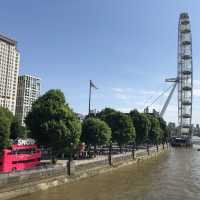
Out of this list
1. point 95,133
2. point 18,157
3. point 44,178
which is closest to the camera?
point 44,178

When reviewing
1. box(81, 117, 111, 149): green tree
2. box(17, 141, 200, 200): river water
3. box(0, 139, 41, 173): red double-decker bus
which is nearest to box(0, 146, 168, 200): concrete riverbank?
box(17, 141, 200, 200): river water

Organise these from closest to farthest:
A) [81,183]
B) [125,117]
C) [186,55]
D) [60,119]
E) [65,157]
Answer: [81,183]
[60,119]
[65,157]
[125,117]
[186,55]

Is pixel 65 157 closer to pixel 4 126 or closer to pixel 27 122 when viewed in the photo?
pixel 27 122

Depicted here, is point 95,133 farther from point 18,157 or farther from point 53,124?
point 18,157

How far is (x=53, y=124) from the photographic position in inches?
1913

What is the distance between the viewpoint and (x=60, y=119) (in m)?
49.7

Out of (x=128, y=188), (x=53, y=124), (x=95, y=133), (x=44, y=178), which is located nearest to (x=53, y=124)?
(x=53, y=124)

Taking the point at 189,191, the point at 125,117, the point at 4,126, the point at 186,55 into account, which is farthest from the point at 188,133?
the point at 4,126

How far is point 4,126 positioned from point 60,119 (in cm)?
1151

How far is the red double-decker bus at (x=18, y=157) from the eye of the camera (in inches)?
1654

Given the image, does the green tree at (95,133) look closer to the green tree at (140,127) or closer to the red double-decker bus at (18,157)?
the red double-decker bus at (18,157)

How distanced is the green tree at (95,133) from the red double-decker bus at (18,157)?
59.5ft

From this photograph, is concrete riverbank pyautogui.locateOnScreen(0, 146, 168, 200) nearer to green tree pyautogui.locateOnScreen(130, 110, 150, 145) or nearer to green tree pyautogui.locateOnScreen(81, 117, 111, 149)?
green tree pyautogui.locateOnScreen(81, 117, 111, 149)

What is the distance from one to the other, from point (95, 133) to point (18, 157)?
2413 cm
